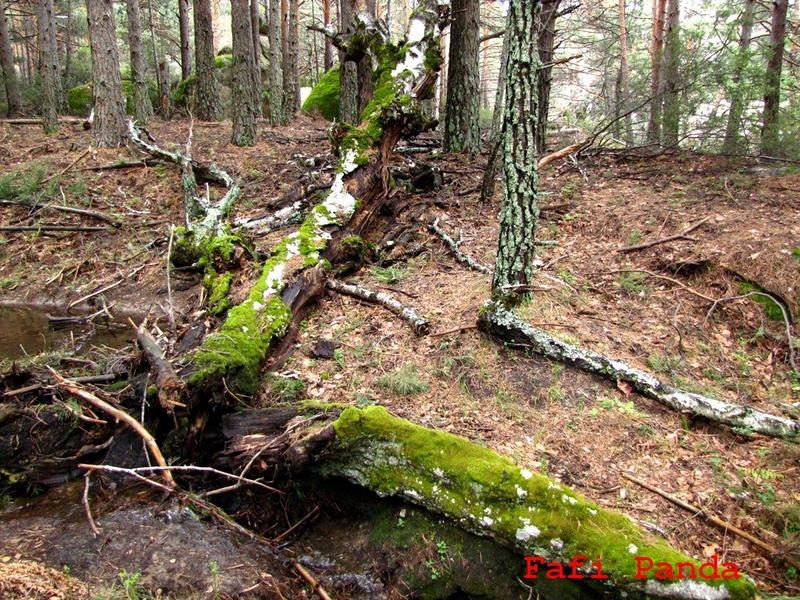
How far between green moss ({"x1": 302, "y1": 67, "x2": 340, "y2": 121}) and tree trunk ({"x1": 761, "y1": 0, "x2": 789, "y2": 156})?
1396 cm

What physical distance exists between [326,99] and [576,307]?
54.1 ft

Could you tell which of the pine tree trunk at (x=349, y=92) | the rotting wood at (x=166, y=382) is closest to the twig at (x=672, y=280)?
the rotting wood at (x=166, y=382)

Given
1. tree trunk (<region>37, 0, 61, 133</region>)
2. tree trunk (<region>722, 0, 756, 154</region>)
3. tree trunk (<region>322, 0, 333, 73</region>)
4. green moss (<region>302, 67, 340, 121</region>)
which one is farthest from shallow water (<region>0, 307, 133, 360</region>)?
tree trunk (<region>322, 0, 333, 73</region>)

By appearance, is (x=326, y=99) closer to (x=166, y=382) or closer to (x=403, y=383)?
(x=403, y=383)

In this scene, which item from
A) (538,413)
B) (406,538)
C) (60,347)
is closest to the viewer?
(406,538)

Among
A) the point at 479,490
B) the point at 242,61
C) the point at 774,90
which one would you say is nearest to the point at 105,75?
the point at 242,61

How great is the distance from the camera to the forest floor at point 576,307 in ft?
11.9

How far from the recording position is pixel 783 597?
2645 mm

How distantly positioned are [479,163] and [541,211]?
2.76 metres

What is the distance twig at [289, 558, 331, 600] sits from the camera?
2936 millimetres

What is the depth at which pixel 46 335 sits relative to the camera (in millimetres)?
6395

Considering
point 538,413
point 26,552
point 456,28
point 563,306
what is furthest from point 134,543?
point 456,28

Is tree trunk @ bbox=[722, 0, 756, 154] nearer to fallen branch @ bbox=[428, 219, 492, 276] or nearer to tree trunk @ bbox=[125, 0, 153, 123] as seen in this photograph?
fallen branch @ bbox=[428, 219, 492, 276]

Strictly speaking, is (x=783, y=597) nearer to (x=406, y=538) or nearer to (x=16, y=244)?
(x=406, y=538)
